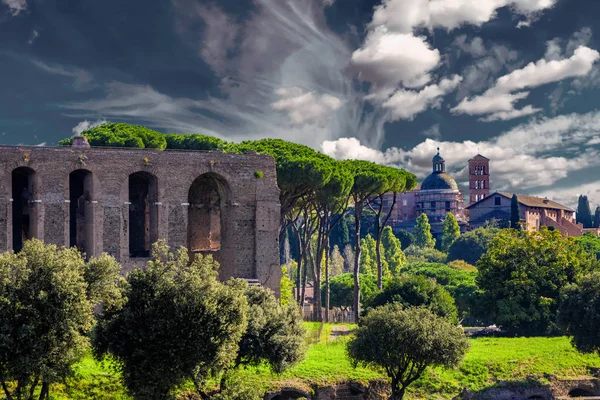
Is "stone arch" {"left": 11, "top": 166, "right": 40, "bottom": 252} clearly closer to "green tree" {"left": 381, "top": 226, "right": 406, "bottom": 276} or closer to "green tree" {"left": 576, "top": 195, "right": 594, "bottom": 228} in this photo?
"green tree" {"left": 381, "top": 226, "right": 406, "bottom": 276}

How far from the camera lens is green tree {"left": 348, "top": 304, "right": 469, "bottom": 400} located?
74.8 feet

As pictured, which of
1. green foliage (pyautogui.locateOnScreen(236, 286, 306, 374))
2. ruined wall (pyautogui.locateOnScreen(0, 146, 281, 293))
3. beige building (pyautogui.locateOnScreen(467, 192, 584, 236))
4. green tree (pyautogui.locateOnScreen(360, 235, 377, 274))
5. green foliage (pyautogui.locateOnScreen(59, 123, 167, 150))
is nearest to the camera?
green foliage (pyautogui.locateOnScreen(236, 286, 306, 374))

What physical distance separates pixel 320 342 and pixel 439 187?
79355 millimetres

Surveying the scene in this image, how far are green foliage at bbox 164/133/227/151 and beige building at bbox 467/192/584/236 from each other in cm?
5057

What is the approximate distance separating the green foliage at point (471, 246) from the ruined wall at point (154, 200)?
47285 millimetres

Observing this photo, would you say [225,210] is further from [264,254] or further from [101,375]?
[101,375]

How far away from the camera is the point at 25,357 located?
1698cm

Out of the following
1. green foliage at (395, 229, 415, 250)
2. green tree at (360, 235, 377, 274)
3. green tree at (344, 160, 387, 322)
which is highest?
green tree at (344, 160, 387, 322)

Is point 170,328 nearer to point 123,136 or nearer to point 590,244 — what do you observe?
point 123,136

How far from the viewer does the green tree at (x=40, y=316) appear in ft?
55.7

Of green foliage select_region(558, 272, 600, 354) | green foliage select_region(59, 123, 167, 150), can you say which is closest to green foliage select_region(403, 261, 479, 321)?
green foliage select_region(558, 272, 600, 354)

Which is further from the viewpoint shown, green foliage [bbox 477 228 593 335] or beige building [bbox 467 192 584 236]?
beige building [bbox 467 192 584 236]

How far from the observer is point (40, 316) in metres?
17.3

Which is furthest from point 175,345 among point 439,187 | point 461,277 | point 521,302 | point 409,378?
point 439,187
